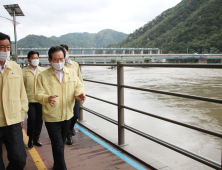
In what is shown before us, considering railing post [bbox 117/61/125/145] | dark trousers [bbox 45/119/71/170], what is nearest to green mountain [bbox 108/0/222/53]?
railing post [bbox 117/61/125/145]

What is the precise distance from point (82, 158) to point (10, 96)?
1537 mm

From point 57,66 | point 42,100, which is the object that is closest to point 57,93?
point 42,100

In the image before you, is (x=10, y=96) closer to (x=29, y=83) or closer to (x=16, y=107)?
(x=16, y=107)

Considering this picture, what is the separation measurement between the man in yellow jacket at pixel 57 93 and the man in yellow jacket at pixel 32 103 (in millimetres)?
1277

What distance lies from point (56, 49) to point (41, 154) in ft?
6.03

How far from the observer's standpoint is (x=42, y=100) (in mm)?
2301

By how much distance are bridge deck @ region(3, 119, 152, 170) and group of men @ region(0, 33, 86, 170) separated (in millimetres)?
506

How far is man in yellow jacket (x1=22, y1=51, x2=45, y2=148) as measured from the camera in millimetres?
3623

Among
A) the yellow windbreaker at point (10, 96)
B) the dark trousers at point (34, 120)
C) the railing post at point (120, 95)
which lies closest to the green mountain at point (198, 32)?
the railing post at point (120, 95)

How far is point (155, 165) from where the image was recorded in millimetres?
2861

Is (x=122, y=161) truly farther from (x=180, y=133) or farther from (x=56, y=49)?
(x=180, y=133)

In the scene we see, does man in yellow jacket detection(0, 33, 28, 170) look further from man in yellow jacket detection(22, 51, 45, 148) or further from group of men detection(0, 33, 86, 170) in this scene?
man in yellow jacket detection(22, 51, 45, 148)

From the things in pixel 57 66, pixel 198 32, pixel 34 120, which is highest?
pixel 198 32

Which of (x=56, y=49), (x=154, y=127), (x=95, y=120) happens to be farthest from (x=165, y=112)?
(x=56, y=49)
